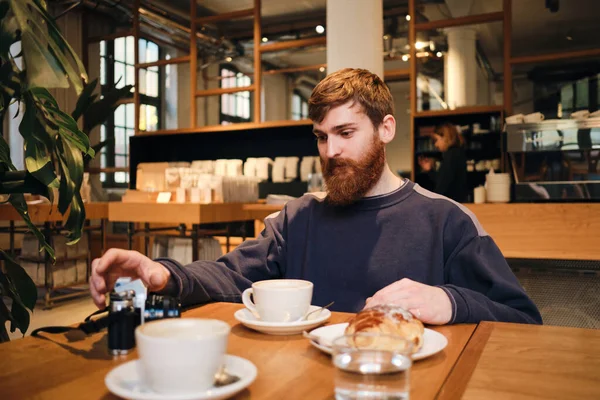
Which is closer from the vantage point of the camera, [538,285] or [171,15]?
[538,285]

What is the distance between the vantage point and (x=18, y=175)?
42.4 inches

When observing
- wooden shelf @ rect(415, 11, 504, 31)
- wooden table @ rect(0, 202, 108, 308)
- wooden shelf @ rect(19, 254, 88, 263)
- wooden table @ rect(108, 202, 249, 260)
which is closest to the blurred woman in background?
wooden shelf @ rect(415, 11, 504, 31)

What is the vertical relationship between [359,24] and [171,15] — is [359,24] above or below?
below

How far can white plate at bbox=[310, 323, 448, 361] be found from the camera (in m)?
0.74

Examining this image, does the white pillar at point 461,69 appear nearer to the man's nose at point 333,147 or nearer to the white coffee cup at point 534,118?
the white coffee cup at point 534,118

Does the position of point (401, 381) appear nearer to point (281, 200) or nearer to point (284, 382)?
point (284, 382)

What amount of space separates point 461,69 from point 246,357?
18.1 feet

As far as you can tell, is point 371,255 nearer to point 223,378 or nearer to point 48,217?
point 223,378

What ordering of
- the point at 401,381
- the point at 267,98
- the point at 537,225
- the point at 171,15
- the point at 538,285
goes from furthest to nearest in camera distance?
the point at 171,15 < the point at 267,98 < the point at 537,225 < the point at 538,285 < the point at 401,381

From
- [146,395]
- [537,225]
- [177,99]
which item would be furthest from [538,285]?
[177,99]

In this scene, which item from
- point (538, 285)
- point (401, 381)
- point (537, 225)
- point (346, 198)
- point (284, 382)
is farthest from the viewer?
point (537, 225)

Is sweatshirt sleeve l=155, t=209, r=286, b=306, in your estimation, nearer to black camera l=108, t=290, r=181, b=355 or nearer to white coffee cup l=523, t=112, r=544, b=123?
black camera l=108, t=290, r=181, b=355

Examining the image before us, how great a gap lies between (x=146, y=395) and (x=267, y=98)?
21.6ft

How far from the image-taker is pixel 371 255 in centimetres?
137
